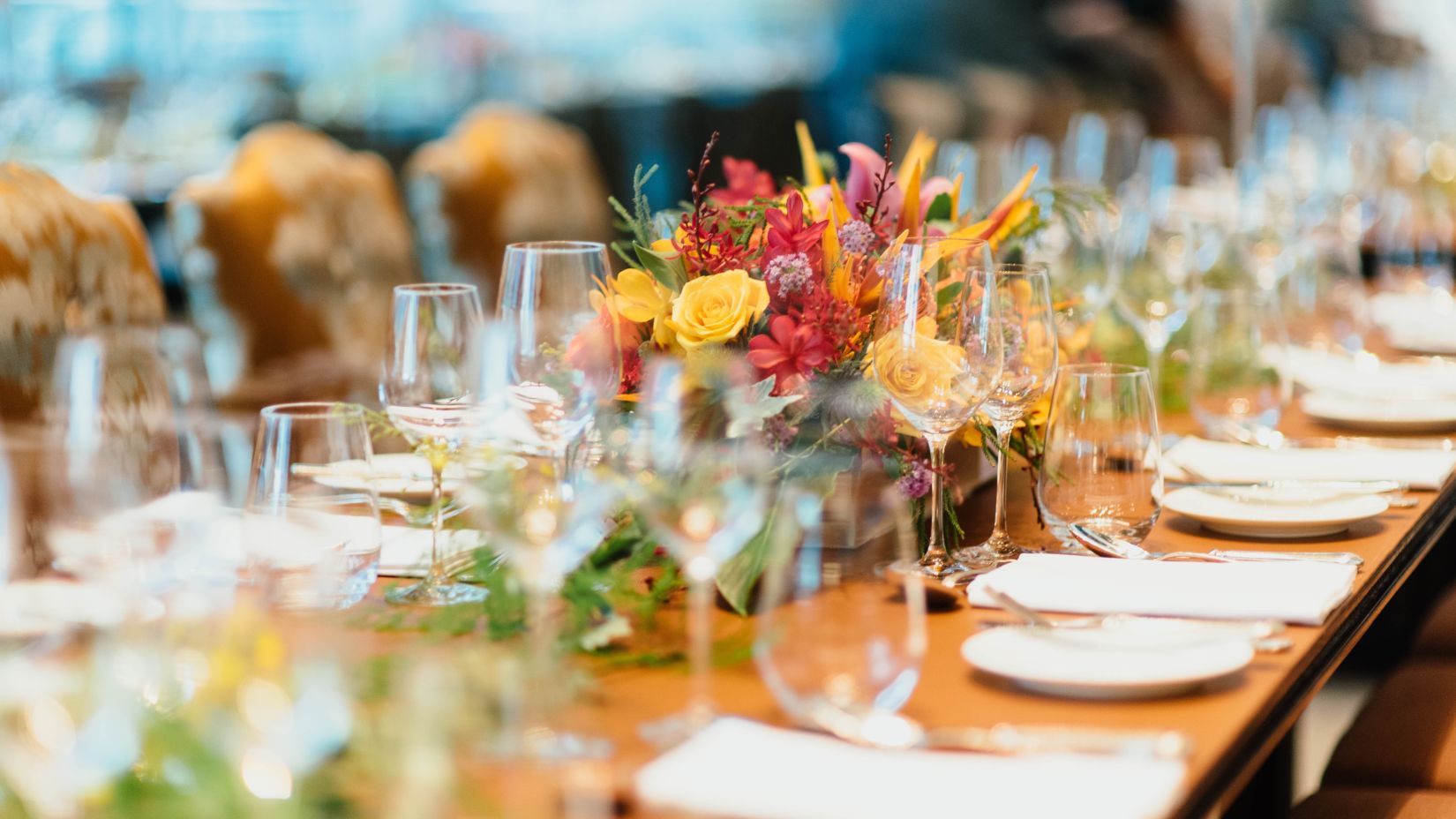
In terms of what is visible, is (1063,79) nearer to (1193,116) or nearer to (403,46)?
(1193,116)

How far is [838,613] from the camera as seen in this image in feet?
2.68

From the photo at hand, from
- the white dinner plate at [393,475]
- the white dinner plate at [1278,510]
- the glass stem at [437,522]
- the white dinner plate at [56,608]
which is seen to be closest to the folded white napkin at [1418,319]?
the white dinner plate at [1278,510]

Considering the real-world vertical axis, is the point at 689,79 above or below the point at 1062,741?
above

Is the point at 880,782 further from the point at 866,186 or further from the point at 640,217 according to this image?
the point at 866,186

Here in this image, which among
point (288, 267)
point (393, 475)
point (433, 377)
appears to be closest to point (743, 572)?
point (433, 377)

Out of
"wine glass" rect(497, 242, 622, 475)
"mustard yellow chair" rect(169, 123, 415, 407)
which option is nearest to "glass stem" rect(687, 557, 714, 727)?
"wine glass" rect(497, 242, 622, 475)

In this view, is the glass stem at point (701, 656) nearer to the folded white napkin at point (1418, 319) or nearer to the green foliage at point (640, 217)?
the green foliage at point (640, 217)

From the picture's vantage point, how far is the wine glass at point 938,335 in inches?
47.9

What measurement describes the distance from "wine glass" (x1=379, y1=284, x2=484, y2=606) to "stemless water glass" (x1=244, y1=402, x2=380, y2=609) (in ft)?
0.26

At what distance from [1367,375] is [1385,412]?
0.76ft

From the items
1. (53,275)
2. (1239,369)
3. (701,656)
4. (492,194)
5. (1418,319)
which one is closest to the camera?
(701,656)

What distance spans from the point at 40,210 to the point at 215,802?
4.36 ft

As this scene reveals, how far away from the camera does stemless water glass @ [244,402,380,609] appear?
42.9 inches

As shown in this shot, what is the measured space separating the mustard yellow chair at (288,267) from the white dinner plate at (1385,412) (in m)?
1.60
